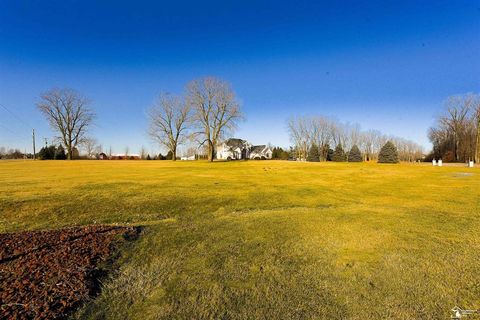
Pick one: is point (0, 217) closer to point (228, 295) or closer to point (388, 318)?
point (228, 295)

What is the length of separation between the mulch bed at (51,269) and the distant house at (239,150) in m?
81.7

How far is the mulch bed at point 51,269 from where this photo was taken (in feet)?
10.3

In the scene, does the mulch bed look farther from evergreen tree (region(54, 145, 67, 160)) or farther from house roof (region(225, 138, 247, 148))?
house roof (region(225, 138, 247, 148))

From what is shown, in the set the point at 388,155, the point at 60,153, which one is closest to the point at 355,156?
the point at 388,155

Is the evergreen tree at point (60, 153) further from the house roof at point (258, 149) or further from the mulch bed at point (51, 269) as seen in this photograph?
the mulch bed at point (51, 269)

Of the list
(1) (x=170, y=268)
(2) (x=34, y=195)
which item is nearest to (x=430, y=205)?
(1) (x=170, y=268)

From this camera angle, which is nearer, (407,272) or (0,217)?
(407,272)

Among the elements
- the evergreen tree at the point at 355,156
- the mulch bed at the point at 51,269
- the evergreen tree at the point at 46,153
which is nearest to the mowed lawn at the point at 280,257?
the mulch bed at the point at 51,269

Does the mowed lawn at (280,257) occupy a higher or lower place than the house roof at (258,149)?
lower

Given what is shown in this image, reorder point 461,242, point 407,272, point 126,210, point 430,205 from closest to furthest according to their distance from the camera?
point 407,272 < point 461,242 < point 126,210 < point 430,205

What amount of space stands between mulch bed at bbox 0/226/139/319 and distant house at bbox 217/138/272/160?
81665mm

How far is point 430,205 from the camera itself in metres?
9.98

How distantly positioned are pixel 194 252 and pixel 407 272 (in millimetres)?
3812

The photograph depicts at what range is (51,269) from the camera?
4.02m
